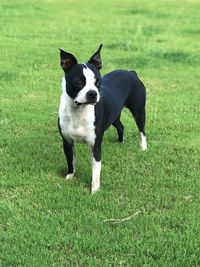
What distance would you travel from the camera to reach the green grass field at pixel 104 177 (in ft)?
11.2

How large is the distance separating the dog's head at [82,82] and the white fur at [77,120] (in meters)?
0.21

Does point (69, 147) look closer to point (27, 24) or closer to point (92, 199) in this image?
point (92, 199)

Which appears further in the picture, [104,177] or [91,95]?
[104,177]

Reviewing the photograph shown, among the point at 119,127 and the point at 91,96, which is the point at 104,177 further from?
the point at 91,96

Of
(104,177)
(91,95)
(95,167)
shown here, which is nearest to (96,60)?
(91,95)

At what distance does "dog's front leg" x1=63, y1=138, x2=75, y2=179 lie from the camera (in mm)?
4586

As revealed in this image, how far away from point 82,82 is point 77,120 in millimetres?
537

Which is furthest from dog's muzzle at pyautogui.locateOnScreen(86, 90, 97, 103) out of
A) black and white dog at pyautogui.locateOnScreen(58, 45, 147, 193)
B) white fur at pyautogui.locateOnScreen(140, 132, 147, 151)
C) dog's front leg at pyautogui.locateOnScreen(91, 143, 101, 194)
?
white fur at pyautogui.locateOnScreen(140, 132, 147, 151)

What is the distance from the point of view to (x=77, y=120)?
4180 millimetres

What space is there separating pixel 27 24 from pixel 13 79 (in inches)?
270

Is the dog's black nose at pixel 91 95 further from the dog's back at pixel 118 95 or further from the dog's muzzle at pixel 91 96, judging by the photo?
the dog's back at pixel 118 95

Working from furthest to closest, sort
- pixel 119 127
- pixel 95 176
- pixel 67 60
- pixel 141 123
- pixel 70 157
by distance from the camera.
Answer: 1. pixel 119 127
2. pixel 141 123
3. pixel 70 157
4. pixel 95 176
5. pixel 67 60

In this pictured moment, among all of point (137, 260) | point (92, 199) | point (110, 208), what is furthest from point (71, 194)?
point (137, 260)

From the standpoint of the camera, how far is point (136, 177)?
15.5 ft
